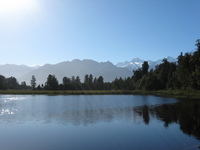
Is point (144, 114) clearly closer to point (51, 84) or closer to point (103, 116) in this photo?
point (103, 116)

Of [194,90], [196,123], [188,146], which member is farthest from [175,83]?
[188,146]

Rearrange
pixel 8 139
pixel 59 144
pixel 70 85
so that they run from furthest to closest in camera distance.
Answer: pixel 70 85 < pixel 8 139 < pixel 59 144

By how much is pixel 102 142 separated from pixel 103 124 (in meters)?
7.84

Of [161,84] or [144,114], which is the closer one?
[144,114]

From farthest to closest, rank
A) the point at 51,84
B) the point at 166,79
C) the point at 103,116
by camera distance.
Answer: the point at 51,84, the point at 166,79, the point at 103,116

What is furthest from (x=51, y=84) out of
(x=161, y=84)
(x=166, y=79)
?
(x=166, y=79)

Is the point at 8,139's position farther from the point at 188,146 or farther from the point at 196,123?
the point at 196,123

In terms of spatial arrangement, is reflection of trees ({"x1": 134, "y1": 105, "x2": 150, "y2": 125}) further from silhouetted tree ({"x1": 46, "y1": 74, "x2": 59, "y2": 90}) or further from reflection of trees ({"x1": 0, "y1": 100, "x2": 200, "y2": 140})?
silhouetted tree ({"x1": 46, "y1": 74, "x2": 59, "y2": 90})

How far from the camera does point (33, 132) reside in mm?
21734

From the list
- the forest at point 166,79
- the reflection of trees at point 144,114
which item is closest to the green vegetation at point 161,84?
the forest at point 166,79

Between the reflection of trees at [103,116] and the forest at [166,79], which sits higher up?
the forest at [166,79]

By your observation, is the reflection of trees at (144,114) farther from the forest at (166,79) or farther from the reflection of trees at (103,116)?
the forest at (166,79)

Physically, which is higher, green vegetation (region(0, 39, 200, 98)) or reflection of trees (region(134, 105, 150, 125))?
green vegetation (region(0, 39, 200, 98))

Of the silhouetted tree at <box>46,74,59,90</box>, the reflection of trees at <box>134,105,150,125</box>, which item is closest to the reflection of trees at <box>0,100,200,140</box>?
the reflection of trees at <box>134,105,150,125</box>
